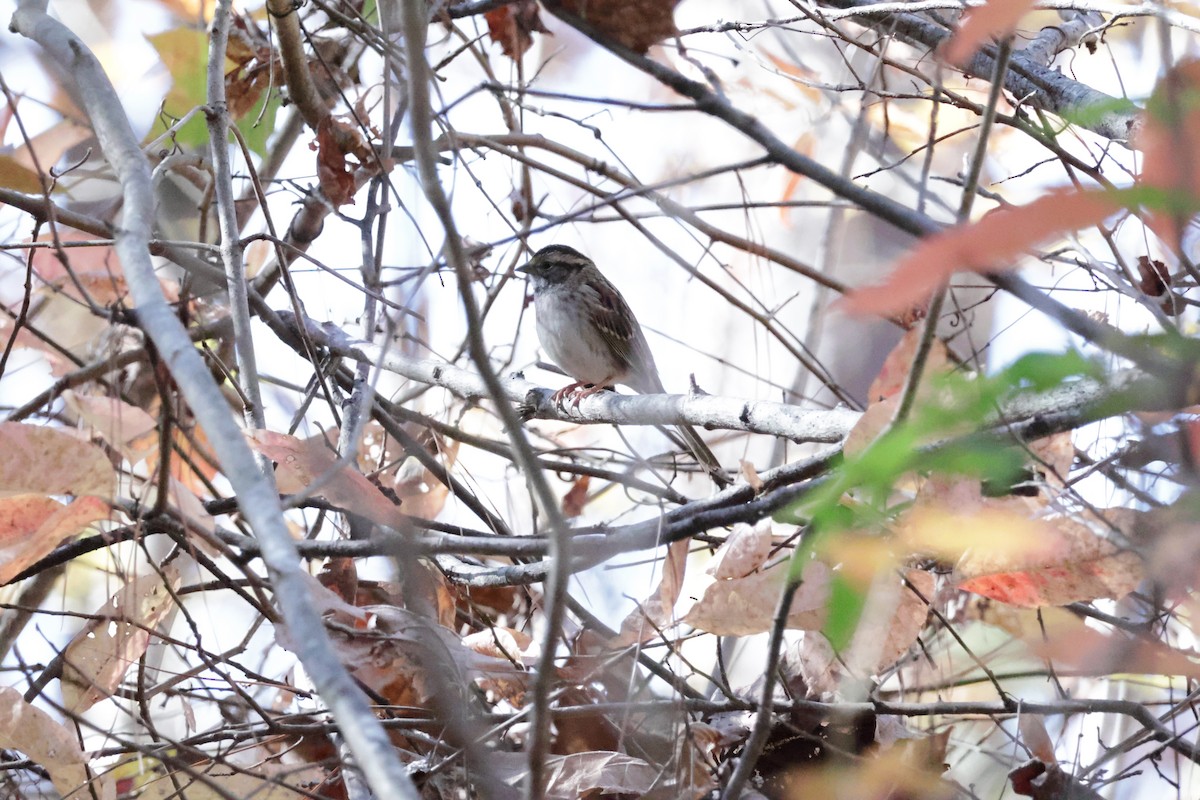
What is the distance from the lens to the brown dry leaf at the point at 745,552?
2.11 meters

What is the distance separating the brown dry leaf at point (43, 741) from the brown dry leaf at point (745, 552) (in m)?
1.42

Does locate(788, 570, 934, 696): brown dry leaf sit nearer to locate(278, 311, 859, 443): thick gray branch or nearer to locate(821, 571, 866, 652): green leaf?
locate(278, 311, 859, 443): thick gray branch

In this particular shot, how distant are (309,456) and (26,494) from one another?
1.92 ft

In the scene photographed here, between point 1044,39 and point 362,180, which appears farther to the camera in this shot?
point 362,180

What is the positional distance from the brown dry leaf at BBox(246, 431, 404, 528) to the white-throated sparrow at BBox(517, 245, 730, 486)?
117 inches

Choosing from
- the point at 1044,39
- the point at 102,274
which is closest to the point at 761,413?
the point at 1044,39

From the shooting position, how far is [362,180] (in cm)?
398

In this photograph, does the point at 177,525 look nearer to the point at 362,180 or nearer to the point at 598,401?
the point at 598,401

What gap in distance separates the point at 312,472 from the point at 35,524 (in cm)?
59

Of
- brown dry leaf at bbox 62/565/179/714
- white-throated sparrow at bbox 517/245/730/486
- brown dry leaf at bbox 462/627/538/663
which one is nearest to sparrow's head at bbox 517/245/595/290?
white-throated sparrow at bbox 517/245/730/486

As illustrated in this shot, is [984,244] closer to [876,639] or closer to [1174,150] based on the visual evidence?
[1174,150]

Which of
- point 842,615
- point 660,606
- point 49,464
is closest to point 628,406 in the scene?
point 660,606

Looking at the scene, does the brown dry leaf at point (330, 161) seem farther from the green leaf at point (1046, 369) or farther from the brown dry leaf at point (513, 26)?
the green leaf at point (1046, 369)

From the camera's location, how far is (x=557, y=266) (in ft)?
19.4
